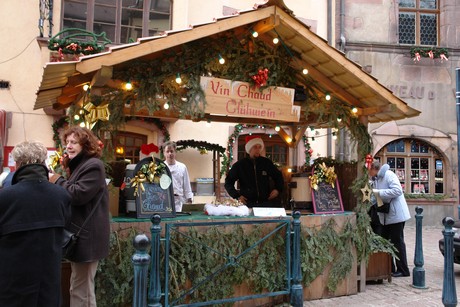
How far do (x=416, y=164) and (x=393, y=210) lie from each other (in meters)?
8.28

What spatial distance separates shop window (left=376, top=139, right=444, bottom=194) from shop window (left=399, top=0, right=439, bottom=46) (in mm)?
3446

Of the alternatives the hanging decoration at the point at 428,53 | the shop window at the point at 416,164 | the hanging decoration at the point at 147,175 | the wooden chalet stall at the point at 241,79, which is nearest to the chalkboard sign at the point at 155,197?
the hanging decoration at the point at 147,175

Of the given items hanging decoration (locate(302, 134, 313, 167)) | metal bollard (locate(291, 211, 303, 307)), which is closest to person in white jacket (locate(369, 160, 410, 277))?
metal bollard (locate(291, 211, 303, 307))

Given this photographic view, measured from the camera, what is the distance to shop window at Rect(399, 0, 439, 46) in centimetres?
1459

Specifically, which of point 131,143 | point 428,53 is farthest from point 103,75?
point 428,53

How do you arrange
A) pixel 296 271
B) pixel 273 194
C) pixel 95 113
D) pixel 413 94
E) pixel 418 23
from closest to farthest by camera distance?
pixel 95 113 < pixel 296 271 < pixel 273 194 < pixel 413 94 < pixel 418 23

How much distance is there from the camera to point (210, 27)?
15.6ft

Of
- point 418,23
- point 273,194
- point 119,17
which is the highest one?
point 418,23

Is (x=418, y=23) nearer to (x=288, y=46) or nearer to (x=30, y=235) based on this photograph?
(x=288, y=46)

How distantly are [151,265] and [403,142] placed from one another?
11.9 metres

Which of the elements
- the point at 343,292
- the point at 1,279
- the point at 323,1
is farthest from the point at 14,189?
the point at 323,1

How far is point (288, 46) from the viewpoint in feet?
18.5

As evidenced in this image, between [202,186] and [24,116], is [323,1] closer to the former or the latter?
[202,186]

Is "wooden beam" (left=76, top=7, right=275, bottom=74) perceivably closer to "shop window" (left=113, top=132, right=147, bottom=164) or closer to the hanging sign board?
the hanging sign board
